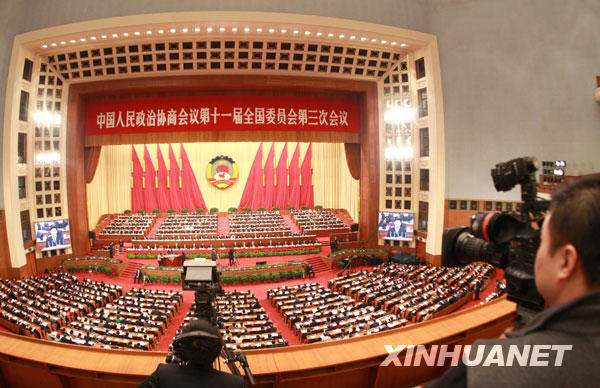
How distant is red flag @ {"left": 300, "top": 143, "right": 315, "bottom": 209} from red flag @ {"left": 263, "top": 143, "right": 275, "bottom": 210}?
231 centimetres

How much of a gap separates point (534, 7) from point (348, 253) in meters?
13.1

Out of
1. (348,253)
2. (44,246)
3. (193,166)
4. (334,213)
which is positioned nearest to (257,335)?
(348,253)

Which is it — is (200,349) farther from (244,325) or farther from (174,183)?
(174,183)

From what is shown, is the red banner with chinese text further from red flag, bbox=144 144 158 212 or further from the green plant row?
Answer: red flag, bbox=144 144 158 212

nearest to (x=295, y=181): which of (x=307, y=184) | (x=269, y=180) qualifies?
(x=307, y=184)

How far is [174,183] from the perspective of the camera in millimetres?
26078

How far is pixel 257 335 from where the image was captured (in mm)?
8188

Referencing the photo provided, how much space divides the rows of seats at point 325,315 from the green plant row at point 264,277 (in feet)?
7.85

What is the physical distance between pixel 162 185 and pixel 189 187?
80.0 inches

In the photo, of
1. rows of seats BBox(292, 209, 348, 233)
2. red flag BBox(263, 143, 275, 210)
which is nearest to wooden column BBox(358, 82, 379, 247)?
Answer: rows of seats BBox(292, 209, 348, 233)

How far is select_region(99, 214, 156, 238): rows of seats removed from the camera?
2049 centimetres

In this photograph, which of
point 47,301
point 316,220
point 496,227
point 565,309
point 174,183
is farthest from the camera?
point 174,183

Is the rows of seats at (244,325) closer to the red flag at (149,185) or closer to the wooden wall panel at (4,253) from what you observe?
the wooden wall panel at (4,253)

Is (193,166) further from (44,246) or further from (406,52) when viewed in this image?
(406,52)
